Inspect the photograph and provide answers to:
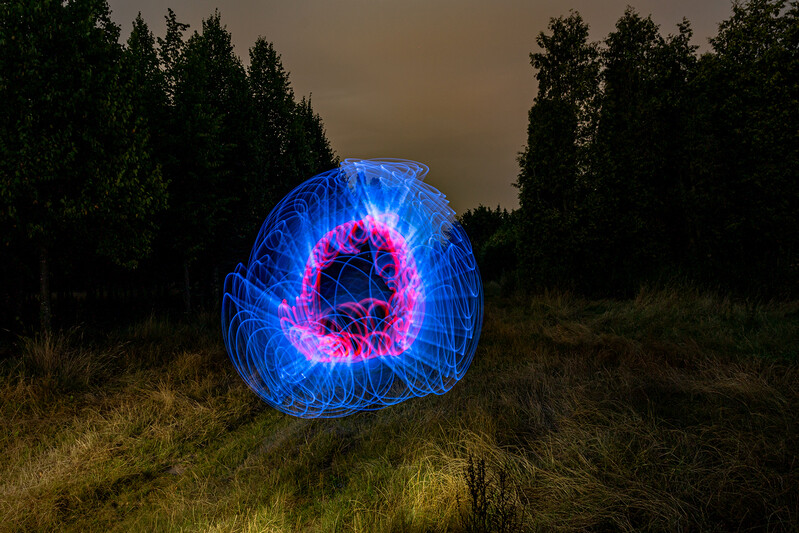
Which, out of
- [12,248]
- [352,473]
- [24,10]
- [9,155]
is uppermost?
[24,10]

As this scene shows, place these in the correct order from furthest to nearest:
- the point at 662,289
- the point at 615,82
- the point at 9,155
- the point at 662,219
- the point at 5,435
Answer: the point at 615,82 → the point at 662,219 → the point at 662,289 → the point at 9,155 → the point at 5,435

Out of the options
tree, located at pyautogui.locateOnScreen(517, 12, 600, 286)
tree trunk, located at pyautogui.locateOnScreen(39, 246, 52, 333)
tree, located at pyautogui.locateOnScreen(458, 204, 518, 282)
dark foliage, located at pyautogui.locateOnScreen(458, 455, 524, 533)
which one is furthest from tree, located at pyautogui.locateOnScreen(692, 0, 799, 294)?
tree trunk, located at pyautogui.locateOnScreen(39, 246, 52, 333)

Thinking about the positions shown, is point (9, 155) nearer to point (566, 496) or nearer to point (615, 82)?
point (566, 496)

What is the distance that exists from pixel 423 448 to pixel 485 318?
25.2 ft

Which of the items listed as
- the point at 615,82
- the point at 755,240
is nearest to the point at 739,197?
the point at 755,240

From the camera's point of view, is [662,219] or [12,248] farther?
[662,219]

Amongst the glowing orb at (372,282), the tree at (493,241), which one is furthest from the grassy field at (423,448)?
the tree at (493,241)

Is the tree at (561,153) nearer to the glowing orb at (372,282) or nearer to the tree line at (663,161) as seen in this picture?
the tree line at (663,161)

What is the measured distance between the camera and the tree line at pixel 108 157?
554 centimetres

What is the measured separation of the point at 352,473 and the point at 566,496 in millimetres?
1724

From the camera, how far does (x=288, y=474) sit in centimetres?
341

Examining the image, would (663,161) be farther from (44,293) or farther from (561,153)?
(44,293)

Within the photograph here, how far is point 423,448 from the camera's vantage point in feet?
11.9

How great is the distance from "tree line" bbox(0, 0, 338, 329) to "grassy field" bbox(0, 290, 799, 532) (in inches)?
75.6
